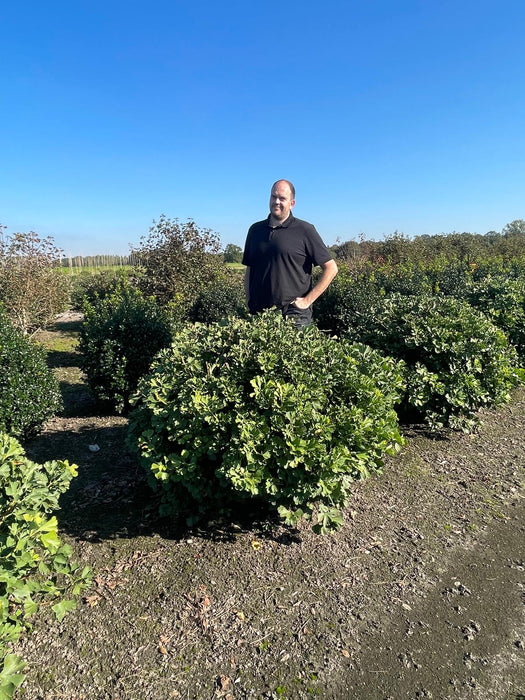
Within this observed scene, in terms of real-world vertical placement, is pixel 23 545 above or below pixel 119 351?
below

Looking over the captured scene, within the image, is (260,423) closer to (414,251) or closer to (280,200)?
(280,200)

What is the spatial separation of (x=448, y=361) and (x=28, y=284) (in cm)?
801

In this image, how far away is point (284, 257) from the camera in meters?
4.12

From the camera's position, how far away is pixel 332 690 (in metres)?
2.13

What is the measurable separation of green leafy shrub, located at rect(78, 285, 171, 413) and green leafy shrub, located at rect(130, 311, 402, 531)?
7.28ft

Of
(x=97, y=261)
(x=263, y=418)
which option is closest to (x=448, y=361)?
(x=263, y=418)

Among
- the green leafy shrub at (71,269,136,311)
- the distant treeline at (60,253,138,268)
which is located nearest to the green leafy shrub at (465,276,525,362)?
the green leafy shrub at (71,269,136,311)

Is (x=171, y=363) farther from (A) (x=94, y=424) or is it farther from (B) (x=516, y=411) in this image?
(B) (x=516, y=411)

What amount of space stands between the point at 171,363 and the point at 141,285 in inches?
269

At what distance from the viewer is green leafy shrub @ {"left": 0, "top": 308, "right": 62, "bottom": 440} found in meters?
4.39

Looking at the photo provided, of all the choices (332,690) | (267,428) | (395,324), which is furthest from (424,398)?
(332,690)

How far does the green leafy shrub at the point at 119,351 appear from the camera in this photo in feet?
17.8

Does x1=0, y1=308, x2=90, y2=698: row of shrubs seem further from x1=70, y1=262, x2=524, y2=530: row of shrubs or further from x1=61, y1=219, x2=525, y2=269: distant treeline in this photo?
x1=61, y1=219, x2=525, y2=269: distant treeline

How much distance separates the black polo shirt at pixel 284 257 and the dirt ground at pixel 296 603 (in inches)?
73.6
